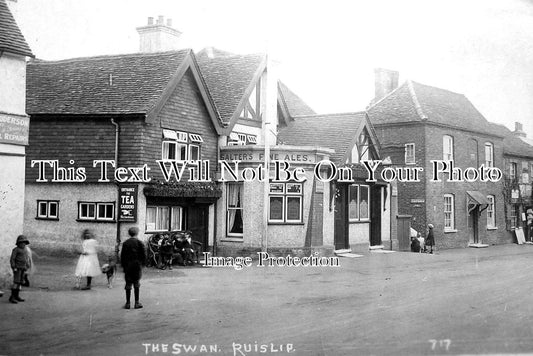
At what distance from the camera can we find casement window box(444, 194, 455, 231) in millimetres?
26500

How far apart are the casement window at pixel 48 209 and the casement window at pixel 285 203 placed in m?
6.45

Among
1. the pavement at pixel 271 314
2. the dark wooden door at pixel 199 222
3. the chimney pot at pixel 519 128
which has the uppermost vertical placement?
the chimney pot at pixel 519 128

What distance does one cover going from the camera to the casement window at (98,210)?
15.6 metres

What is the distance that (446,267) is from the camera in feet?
58.7

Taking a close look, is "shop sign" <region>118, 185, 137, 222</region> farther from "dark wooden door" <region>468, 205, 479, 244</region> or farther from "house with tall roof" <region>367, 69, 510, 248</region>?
"dark wooden door" <region>468, 205, 479, 244</region>

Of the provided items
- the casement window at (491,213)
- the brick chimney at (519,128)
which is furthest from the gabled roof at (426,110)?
the brick chimney at (519,128)

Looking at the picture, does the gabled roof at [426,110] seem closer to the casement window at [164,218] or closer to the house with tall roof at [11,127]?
the casement window at [164,218]

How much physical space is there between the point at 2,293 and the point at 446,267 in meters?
12.9

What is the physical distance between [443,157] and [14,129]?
19.5m

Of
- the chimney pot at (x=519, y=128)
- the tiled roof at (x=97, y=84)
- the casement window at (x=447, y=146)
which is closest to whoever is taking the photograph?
the chimney pot at (x=519, y=128)

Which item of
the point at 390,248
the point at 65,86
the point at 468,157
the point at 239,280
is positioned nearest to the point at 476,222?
the point at 468,157

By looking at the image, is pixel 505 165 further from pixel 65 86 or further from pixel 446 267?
pixel 65 86

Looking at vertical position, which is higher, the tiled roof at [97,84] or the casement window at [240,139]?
the tiled roof at [97,84]

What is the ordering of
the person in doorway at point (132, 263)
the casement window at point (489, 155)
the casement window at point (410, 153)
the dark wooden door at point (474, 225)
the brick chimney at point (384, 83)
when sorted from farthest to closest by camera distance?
the brick chimney at point (384, 83)
the dark wooden door at point (474, 225)
the casement window at point (410, 153)
the casement window at point (489, 155)
the person in doorway at point (132, 263)
